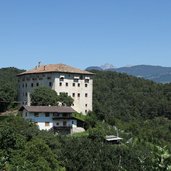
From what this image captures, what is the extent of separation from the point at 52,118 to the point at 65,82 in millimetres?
14147

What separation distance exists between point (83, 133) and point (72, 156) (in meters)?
13.3

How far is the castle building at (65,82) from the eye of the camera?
73.9 m

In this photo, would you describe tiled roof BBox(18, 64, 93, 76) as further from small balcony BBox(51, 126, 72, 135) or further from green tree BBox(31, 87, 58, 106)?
small balcony BBox(51, 126, 72, 135)

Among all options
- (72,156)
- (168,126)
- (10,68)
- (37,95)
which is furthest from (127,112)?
(72,156)

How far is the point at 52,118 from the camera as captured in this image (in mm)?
61062

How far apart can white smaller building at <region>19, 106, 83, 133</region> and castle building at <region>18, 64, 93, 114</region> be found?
11.2m

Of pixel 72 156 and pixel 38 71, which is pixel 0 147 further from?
pixel 38 71

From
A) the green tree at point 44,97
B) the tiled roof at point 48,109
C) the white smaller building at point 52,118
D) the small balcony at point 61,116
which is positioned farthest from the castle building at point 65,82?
the white smaller building at point 52,118

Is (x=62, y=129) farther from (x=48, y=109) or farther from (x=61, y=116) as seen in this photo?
(x=48, y=109)

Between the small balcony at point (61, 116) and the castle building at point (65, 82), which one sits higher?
the castle building at point (65, 82)

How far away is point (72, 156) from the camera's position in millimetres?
46719

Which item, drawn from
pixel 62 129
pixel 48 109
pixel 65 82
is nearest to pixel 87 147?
pixel 62 129

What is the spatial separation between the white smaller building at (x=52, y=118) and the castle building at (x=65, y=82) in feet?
36.7

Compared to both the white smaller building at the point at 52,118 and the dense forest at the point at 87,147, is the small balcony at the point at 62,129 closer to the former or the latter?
the white smaller building at the point at 52,118
